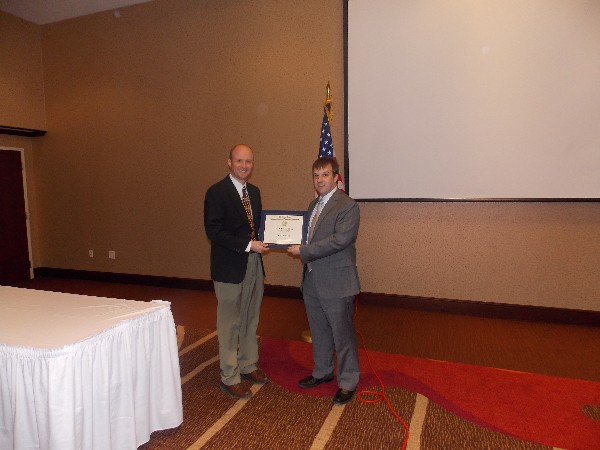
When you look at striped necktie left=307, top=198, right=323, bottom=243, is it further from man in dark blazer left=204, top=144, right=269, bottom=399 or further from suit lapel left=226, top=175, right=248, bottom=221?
suit lapel left=226, top=175, right=248, bottom=221

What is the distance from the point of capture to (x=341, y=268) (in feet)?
9.21

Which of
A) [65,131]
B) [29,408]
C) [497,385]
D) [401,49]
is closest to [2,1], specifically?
[65,131]

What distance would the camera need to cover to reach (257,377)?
3.16 meters

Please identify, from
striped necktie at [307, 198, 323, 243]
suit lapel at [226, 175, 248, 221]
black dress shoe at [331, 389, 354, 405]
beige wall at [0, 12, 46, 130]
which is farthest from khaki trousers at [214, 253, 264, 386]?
A: beige wall at [0, 12, 46, 130]

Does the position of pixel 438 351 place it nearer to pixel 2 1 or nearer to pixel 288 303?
pixel 288 303

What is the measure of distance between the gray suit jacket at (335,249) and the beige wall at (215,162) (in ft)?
8.06

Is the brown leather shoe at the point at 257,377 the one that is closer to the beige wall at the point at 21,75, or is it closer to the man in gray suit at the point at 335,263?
the man in gray suit at the point at 335,263

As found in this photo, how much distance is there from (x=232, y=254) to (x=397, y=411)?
1557 millimetres

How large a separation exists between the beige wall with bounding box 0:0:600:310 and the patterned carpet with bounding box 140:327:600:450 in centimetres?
174

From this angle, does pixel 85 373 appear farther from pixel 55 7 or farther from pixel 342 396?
pixel 55 7

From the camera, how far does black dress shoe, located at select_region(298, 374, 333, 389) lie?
310cm

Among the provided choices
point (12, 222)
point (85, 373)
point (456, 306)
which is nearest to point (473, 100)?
point (456, 306)

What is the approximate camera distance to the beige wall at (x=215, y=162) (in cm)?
469

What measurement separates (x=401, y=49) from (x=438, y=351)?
3384 millimetres
